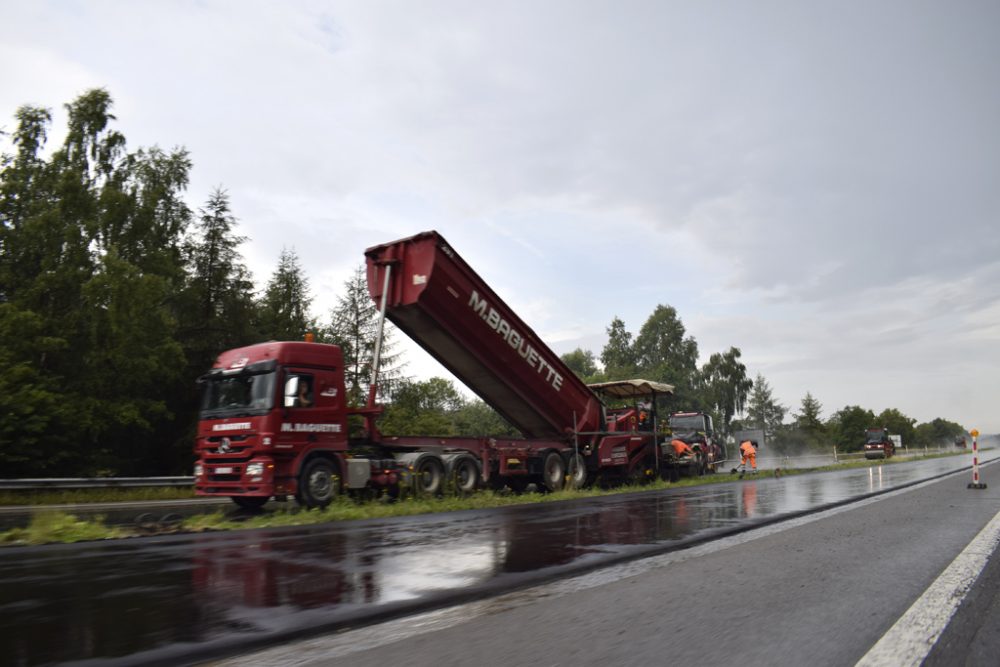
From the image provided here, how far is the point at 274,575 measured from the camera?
213 inches

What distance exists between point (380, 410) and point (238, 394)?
271cm

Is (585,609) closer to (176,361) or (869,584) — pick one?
(869,584)

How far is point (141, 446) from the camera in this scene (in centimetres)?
2620

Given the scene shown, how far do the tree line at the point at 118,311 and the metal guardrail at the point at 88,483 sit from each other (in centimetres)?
244

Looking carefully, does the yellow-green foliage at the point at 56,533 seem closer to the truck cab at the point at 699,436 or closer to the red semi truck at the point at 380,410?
the red semi truck at the point at 380,410

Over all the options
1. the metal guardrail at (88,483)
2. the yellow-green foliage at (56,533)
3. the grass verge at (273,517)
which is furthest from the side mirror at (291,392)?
the metal guardrail at (88,483)

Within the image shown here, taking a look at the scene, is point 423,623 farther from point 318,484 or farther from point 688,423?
point 688,423

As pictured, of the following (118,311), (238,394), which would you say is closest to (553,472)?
(238,394)

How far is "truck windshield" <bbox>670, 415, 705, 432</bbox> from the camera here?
25453 mm

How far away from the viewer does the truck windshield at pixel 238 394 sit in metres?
11.6

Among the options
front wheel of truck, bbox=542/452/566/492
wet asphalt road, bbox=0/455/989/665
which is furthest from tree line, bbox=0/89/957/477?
wet asphalt road, bbox=0/455/989/665

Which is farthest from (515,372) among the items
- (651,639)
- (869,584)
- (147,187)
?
(147,187)

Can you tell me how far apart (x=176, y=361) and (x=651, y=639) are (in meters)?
26.1

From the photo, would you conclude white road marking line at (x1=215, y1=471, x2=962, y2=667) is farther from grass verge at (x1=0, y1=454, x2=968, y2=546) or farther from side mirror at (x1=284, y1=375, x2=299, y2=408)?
side mirror at (x1=284, y1=375, x2=299, y2=408)
